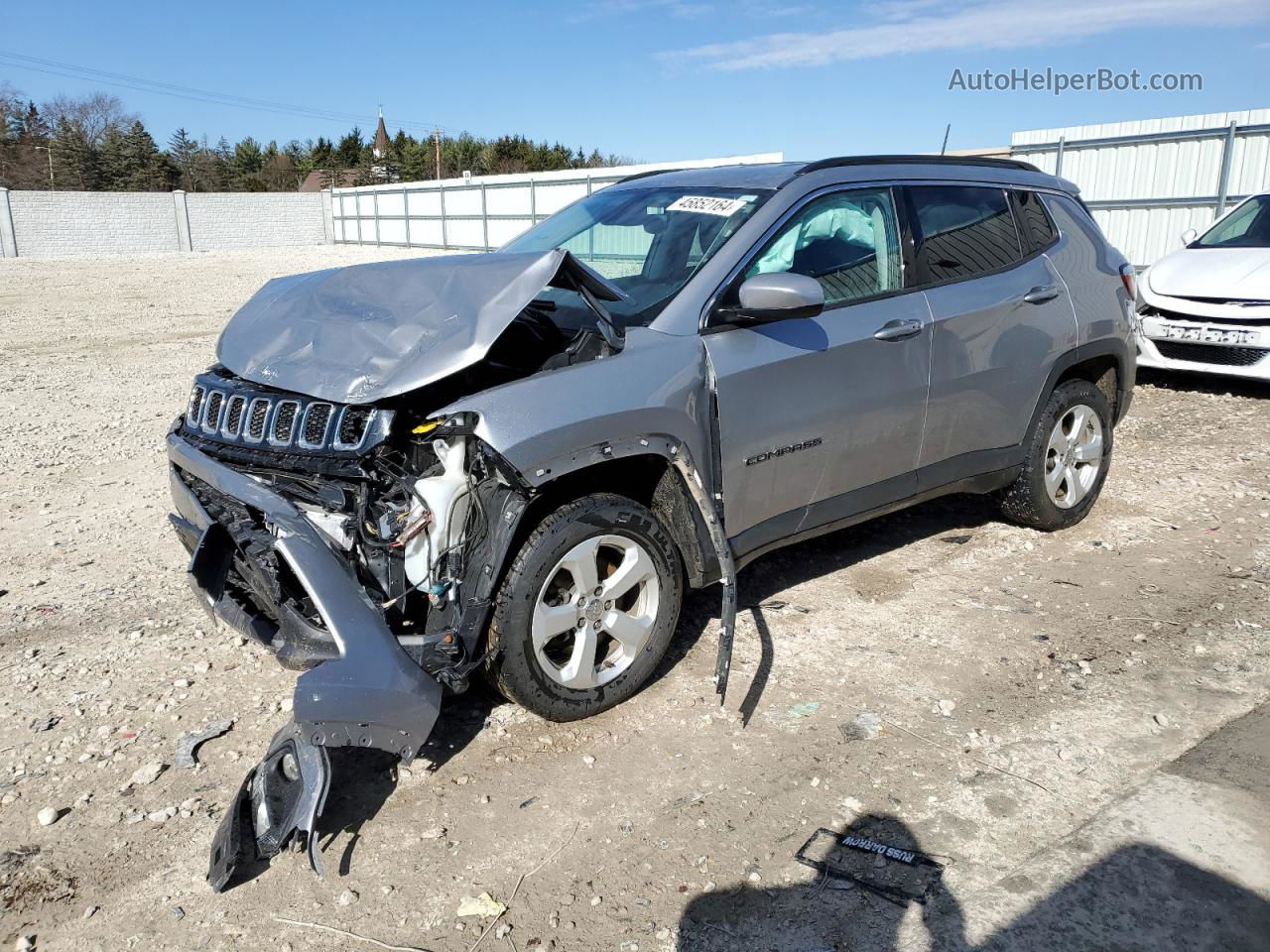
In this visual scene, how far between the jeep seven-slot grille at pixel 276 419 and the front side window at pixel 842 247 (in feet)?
5.34

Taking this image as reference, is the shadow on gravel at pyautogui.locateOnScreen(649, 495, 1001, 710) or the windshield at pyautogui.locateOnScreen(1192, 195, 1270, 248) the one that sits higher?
the windshield at pyautogui.locateOnScreen(1192, 195, 1270, 248)

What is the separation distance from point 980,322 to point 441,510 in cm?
281

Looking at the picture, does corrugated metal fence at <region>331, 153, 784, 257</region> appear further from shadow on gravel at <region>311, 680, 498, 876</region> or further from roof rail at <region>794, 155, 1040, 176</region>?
shadow on gravel at <region>311, 680, 498, 876</region>

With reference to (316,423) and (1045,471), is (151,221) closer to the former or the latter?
(1045,471)

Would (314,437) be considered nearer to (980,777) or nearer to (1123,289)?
(980,777)

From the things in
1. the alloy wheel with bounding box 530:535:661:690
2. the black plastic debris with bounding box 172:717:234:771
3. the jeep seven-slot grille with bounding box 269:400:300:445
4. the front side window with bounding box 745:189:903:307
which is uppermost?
the front side window with bounding box 745:189:903:307

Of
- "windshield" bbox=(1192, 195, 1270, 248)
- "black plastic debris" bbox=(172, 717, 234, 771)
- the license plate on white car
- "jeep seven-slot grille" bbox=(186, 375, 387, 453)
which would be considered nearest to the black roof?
"jeep seven-slot grille" bbox=(186, 375, 387, 453)

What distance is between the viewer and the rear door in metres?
4.46

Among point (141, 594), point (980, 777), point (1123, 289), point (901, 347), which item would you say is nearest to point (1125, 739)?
point (980, 777)

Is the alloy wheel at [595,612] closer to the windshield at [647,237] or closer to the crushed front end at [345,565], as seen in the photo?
the crushed front end at [345,565]

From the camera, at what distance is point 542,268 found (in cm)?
335

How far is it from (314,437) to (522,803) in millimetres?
1368

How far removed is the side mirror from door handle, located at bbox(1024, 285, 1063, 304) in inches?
69.2

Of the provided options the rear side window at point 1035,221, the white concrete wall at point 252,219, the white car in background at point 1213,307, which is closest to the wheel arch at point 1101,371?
the rear side window at point 1035,221
